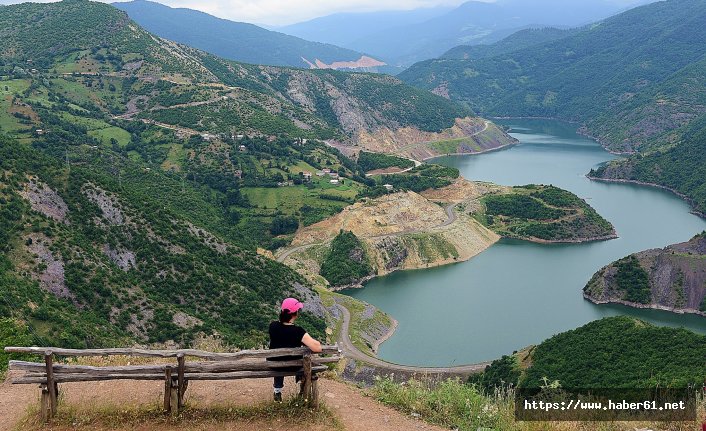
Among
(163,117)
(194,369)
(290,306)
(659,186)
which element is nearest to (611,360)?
(290,306)

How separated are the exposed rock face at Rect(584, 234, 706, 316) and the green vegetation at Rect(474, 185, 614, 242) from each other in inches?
946

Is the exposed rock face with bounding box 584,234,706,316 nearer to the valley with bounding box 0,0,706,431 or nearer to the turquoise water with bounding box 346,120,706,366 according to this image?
the valley with bounding box 0,0,706,431

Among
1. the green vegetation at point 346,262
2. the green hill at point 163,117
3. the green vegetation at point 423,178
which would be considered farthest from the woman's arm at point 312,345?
the green vegetation at point 423,178

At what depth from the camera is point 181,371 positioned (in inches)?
438

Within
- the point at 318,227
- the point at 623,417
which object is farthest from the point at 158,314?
the point at 318,227

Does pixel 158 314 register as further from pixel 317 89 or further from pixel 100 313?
pixel 317 89

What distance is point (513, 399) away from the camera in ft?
41.3

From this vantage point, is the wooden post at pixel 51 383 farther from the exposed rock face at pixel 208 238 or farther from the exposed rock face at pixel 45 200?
the exposed rock face at pixel 208 238

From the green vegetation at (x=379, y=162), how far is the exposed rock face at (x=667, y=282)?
69576mm

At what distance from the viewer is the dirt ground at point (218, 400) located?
36.7ft

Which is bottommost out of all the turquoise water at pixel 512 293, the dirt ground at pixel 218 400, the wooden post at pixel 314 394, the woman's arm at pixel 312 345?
the turquoise water at pixel 512 293

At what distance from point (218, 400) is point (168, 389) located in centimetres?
138

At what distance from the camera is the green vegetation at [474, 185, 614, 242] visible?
332 feet

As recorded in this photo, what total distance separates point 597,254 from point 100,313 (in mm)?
78940
